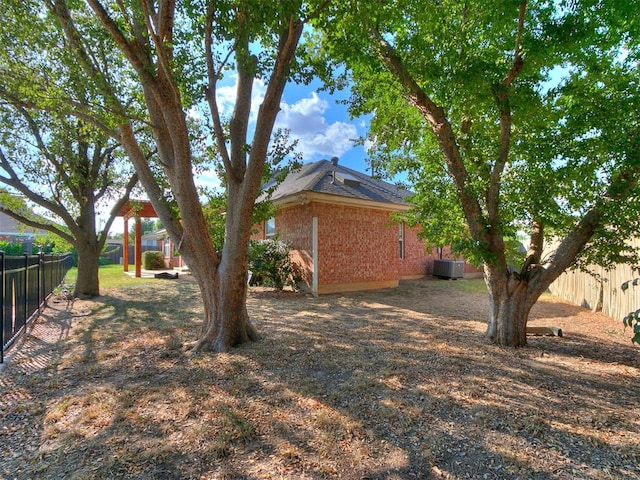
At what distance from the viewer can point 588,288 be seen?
8.91 meters

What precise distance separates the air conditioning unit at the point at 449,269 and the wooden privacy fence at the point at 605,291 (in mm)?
4703

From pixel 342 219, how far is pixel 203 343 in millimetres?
6924

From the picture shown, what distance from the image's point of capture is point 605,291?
8047 mm

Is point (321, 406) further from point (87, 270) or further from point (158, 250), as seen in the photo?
point (158, 250)

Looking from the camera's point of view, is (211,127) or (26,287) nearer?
(211,127)

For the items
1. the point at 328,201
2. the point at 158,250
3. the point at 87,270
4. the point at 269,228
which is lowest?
the point at 87,270

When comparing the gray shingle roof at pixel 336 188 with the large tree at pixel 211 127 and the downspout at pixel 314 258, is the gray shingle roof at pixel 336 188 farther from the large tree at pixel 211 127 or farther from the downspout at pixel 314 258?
the large tree at pixel 211 127

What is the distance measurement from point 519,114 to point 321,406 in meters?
4.59

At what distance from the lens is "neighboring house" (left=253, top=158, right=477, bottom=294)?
33.9ft

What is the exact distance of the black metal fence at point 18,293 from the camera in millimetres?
4699

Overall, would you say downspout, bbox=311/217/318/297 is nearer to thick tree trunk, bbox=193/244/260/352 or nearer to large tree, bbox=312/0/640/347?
large tree, bbox=312/0/640/347

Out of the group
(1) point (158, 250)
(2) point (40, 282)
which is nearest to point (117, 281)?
(2) point (40, 282)

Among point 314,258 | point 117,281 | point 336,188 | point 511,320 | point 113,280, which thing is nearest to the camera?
point 511,320

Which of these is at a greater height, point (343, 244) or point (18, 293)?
point (343, 244)
